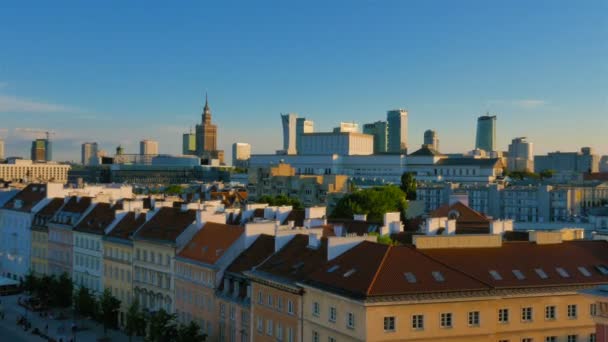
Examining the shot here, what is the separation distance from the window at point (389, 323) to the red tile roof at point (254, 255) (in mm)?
17570

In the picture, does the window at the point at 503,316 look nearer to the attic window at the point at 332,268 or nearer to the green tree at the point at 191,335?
the attic window at the point at 332,268

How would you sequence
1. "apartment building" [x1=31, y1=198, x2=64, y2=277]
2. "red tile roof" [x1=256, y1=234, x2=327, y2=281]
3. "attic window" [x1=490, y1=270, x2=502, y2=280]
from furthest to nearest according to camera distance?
"apartment building" [x1=31, y1=198, x2=64, y2=277]
"red tile roof" [x1=256, y1=234, x2=327, y2=281]
"attic window" [x1=490, y1=270, x2=502, y2=280]

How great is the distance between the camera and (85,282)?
8950 centimetres

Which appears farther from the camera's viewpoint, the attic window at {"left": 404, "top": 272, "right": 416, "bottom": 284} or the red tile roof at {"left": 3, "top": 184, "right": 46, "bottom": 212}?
the red tile roof at {"left": 3, "top": 184, "right": 46, "bottom": 212}

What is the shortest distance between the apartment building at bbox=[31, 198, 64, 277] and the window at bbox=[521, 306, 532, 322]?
70.0m

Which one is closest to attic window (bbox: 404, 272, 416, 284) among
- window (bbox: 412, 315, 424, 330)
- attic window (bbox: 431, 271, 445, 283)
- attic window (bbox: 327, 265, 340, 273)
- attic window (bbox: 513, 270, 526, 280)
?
attic window (bbox: 431, 271, 445, 283)

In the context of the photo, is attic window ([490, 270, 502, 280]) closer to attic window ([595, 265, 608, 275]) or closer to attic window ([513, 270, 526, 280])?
attic window ([513, 270, 526, 280])

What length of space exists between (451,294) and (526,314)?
5.79 m

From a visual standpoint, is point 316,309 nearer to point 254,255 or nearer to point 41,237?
point 254,255

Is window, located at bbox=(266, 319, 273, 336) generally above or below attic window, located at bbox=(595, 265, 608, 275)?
below

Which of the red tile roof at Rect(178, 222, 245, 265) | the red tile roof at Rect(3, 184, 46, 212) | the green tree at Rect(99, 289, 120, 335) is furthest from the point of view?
the red tile roof at Rect(3, 184, 46, 212)

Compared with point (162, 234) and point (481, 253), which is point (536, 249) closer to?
A: point (481, 253)

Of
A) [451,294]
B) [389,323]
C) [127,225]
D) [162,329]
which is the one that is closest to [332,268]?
[389,323]

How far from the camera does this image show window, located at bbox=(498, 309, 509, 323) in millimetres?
45062
